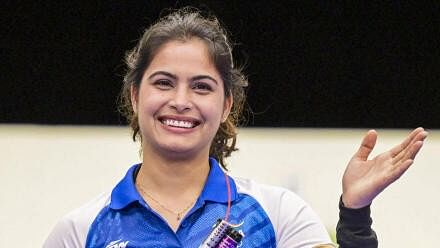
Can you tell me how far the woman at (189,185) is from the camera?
2.46 metres

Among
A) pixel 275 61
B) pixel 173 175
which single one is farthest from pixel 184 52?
pixel 275 61

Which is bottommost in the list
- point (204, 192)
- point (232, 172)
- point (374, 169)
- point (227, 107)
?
point (232, 172)

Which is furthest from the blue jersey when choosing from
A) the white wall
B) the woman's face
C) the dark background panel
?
the dark background panel

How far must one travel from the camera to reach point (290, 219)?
2.51 m

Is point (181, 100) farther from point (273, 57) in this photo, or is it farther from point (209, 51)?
point (273, 57)

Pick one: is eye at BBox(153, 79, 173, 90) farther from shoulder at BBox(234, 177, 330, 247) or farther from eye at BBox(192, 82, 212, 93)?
shoulder at BBox(234, 177, 330, 247)

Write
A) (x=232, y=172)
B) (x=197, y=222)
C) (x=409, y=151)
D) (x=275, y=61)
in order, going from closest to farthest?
(x=409, y=151) < (x=197, y=222) < (x=232, y=172) < (x=275, y=61)

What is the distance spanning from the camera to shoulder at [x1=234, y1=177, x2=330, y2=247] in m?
2.49

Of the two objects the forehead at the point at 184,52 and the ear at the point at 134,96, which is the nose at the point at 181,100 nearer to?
the forehead at the point at 184,52

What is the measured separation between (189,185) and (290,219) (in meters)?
0.31

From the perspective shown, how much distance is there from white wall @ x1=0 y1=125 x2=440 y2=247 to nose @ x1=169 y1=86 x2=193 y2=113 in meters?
1.28

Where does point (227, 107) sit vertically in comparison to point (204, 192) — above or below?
above

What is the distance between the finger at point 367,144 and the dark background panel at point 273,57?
1.61 m

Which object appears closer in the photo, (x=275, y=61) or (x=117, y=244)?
(x=117, y=244)
